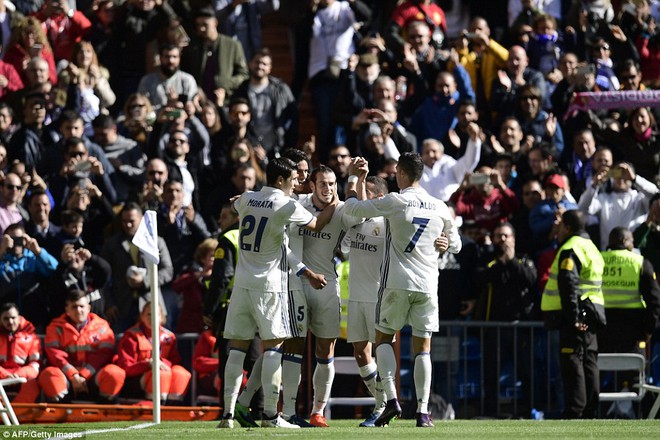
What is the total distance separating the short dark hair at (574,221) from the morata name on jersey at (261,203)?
13.7 feet

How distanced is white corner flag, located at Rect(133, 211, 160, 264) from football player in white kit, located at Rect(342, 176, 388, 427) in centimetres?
176

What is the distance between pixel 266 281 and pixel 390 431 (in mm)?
1723

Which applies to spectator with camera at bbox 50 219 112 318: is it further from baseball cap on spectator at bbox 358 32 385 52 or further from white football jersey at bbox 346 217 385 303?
baseball cap on spectator at bbox 358 32 385 52

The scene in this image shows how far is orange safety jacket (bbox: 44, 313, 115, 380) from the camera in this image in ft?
54.4

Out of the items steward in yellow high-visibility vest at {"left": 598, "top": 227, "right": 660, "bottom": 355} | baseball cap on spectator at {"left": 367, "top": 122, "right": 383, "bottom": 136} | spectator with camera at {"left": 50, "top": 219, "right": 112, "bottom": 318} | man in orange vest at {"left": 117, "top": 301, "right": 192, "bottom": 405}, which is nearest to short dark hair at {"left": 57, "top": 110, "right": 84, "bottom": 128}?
spectator with camera at {"left": 50, "top": 219, "right": 112, "bottom": 318}

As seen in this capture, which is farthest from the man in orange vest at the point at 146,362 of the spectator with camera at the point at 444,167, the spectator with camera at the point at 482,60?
the spectator with camera at the point at 482,60

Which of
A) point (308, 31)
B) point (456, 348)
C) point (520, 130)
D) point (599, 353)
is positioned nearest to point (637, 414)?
point (599, 353)

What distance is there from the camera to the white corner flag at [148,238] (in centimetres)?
1375

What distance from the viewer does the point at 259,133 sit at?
20.1 metres

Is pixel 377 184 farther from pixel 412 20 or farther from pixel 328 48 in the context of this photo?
pixel 412 20

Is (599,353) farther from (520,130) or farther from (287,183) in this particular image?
(287,183)

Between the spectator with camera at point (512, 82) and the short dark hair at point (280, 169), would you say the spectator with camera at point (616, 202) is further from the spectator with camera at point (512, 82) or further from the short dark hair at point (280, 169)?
the short dark hair at point (280, 169)

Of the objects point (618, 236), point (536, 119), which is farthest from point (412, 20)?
point (618, 236)

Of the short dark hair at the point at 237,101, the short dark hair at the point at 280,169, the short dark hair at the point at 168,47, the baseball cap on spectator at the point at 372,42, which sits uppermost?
the baseball cap on spectator at the point at 372,42
